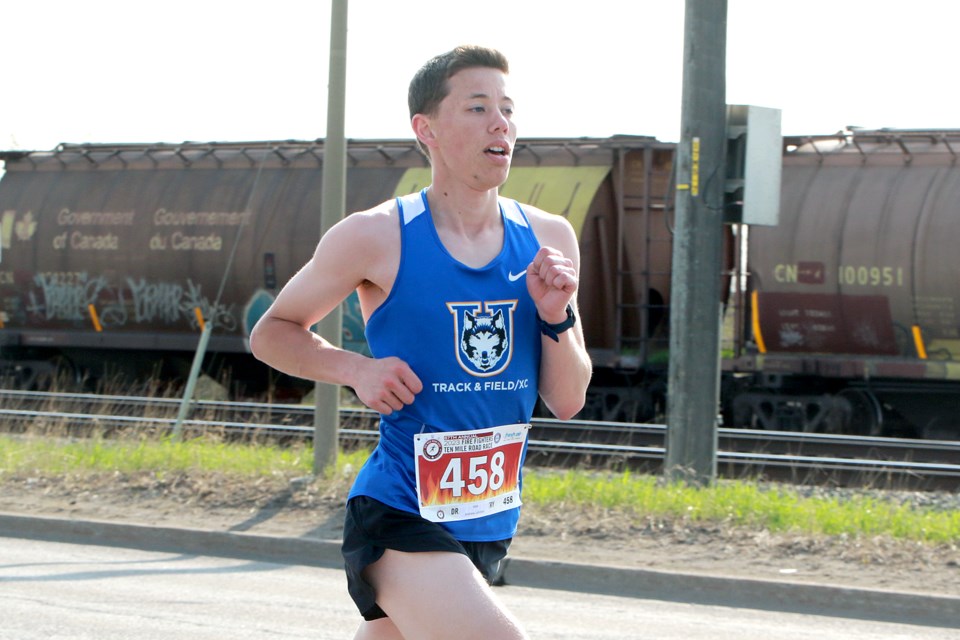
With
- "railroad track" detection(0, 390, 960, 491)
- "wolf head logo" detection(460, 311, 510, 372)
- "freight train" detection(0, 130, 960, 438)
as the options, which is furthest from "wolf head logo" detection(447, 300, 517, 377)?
"freight train" detection(0, 130, 960, 438)

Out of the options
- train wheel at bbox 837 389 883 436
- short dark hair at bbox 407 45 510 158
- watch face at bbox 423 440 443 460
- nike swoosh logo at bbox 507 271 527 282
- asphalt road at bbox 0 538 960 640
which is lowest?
asphalt road at bbox 0 538 960 640

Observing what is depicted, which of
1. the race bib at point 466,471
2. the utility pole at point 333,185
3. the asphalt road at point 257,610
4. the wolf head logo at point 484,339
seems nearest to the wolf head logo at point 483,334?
the wolf head logo at point 484,339

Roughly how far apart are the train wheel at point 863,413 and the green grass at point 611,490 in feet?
17.1

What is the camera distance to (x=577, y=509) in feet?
28.4

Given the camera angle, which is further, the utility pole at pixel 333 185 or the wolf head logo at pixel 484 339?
the utility pole at pixel 333 185

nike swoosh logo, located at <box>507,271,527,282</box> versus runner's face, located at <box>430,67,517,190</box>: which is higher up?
runner's face, located at <box>430,67,517,190</box>

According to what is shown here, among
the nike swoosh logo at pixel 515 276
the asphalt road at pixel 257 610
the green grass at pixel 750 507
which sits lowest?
the asphalt road at pixel 257 610

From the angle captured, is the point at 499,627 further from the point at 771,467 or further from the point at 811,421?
the point at 811,421

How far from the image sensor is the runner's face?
287 centimetres

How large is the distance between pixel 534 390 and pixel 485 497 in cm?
28

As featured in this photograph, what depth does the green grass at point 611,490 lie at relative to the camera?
7977 millimetres

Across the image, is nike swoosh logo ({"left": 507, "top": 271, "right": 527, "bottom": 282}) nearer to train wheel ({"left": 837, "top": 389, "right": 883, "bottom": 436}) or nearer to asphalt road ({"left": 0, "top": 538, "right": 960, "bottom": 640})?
asphalt road ({"left": 0, "top": 538, "right": 960, "bottom": 640})

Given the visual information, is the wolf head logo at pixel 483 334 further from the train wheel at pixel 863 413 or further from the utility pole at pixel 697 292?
the train wheel at pixel 863 413

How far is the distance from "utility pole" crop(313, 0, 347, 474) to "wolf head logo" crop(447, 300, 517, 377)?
7.13m
